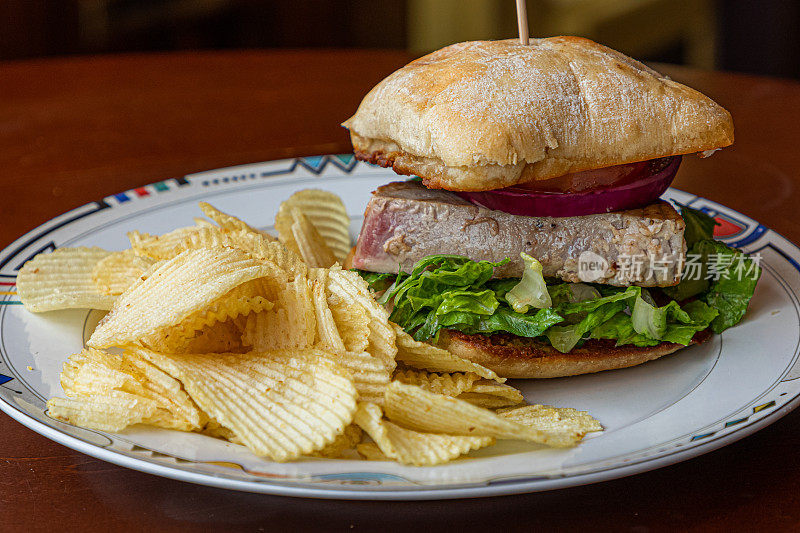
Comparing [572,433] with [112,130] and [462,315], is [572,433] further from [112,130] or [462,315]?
[112,130]

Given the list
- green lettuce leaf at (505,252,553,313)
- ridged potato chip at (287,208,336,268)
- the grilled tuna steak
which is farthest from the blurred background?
green lettuce leaf at (505,252,553,313)

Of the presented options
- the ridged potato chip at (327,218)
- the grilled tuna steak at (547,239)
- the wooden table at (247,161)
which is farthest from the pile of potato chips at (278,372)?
the ridged potato chip at (327,218)

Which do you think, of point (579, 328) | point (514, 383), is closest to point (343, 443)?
point (514, 383)

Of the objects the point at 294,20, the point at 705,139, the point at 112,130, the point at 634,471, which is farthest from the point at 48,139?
the point at 294,20

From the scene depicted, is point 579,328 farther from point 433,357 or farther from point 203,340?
point 203,340

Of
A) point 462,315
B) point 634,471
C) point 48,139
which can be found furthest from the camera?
point 48,139

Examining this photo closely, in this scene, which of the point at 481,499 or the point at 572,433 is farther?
the point at 572,433
